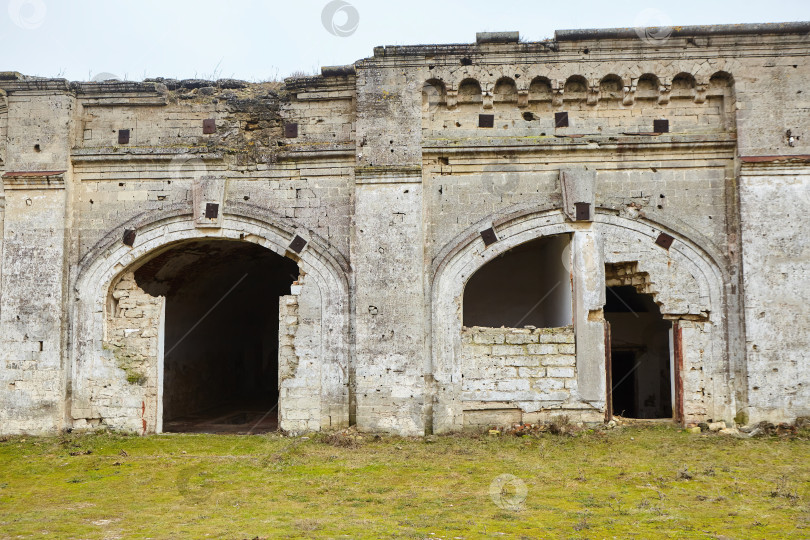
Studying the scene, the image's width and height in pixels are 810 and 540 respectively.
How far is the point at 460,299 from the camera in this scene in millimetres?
9734

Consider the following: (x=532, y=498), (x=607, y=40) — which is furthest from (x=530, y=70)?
(x=532, y=498)

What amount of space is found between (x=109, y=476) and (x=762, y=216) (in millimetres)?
8672

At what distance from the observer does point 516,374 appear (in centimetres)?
950

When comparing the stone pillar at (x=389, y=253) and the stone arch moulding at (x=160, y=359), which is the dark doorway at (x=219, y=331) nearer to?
the stone arch moulding at (x=160, y=359)

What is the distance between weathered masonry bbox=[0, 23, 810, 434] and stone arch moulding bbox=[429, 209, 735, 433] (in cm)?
3

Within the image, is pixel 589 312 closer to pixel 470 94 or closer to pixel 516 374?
pixel 516 374

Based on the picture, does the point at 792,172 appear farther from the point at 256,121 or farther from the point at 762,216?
the point at 256,121

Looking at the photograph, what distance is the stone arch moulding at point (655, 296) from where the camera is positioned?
9422 mm

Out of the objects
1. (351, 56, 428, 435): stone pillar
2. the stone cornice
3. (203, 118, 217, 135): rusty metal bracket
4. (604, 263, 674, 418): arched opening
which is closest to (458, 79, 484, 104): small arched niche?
(351, 56, 428, 435): stone pillar

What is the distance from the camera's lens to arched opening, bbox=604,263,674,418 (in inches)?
511

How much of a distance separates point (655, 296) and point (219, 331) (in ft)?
28.5

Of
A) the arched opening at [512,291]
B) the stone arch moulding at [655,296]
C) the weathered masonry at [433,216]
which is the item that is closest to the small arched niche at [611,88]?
the weathered masonry at [433,216]

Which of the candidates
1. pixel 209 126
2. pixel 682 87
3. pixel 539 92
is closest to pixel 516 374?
pixel 539 92

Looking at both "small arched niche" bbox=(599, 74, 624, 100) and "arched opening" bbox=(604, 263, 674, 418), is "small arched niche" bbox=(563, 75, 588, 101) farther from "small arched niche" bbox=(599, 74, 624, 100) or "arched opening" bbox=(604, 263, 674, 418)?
"arched opening" bbox=(604, 263, 674, 418)
